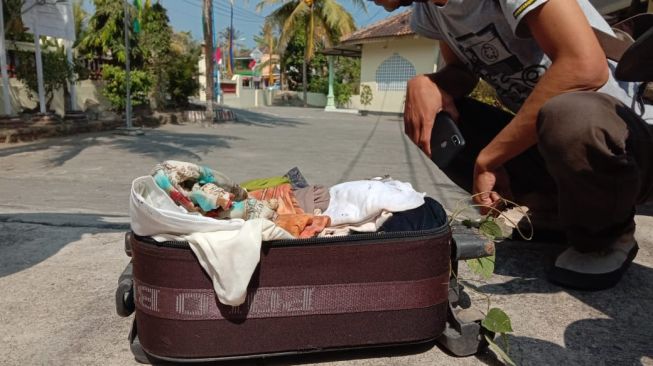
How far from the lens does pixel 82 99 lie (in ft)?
45.5

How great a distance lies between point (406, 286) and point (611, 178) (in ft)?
2.40

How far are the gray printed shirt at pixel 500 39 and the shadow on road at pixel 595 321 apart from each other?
22.8 inches

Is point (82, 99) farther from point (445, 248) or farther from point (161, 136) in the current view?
point (445, 248)

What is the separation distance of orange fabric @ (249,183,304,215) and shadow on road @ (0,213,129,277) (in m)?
0.96

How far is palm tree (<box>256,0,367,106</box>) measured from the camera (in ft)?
82.7

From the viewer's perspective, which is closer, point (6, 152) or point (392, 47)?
point (6, 152)

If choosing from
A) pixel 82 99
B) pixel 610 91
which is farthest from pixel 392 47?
pixel 610 91

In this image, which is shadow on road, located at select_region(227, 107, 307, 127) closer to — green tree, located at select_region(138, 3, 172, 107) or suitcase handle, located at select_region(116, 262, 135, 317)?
green tree, located at select_region(138, 3, 172, 107)

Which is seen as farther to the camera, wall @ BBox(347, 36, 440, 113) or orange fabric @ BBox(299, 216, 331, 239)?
wall @ BBox(347, 36, 440, 113)

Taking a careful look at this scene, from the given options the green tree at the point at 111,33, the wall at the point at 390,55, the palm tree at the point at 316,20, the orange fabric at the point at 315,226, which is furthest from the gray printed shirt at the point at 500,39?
the palm tree at the point at 316,20

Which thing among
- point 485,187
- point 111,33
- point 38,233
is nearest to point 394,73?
point 111,33

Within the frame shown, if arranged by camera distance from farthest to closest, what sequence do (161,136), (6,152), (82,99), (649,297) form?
(82,99), (161,136), (6,152), (649,297)

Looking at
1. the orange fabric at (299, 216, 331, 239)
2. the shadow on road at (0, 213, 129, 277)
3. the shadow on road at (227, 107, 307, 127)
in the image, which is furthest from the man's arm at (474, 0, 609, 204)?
the shadow on road at (227, 107, 307, 127)

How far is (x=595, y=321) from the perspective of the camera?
146 centimetres
